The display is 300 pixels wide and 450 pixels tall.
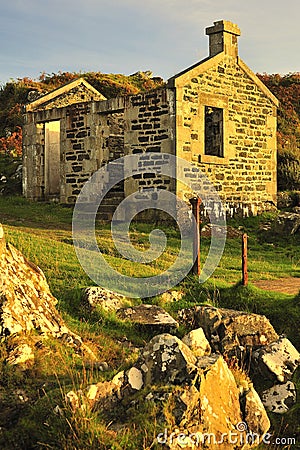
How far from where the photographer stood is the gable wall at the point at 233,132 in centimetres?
1675

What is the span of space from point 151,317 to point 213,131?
1100cm

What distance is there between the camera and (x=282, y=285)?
1075cm

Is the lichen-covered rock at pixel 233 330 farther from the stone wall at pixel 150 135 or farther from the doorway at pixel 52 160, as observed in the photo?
the doorway at pixel 52 160

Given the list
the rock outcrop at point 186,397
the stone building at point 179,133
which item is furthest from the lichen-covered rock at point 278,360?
the stone building at point 179,133

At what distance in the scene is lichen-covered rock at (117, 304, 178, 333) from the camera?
26.9 ft

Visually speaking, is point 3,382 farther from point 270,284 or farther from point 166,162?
point 166,162

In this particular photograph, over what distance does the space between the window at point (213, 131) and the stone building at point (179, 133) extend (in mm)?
30

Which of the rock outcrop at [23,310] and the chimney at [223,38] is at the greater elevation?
the chimney at [223,38]

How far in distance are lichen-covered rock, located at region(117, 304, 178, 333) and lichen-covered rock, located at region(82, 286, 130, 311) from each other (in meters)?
0.18

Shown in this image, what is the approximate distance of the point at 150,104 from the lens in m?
16.8

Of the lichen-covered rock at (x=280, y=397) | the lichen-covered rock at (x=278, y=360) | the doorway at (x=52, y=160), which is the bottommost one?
the lichen-covered rock at (x=280, y=397)

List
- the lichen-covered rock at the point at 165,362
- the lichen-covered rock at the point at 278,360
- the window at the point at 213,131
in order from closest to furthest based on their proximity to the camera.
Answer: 1. the lichen-covered rock at the point at 165,362
2. the lichen-covered rock at the point at 278,360
3. the window at the point at 213,131

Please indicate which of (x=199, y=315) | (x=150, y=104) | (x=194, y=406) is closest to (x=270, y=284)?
(x=199, y=315)

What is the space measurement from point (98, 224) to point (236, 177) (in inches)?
186
